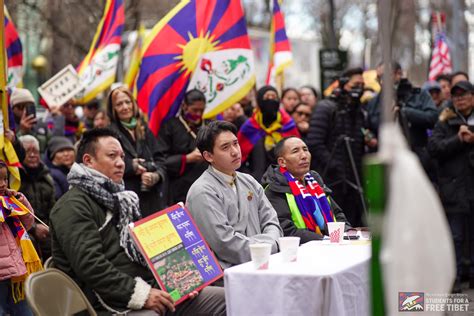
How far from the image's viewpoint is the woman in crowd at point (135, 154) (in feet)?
28.2

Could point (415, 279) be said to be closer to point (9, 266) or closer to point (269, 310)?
point (269, 310)

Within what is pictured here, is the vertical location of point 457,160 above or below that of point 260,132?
below

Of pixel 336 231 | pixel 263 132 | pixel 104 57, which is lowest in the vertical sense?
pixel 336 231

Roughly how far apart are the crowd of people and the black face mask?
0.02 m

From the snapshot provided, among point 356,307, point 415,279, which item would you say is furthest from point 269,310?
point 415,279

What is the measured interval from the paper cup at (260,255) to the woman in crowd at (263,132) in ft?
15.8

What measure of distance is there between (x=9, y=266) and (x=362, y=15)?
129 ft

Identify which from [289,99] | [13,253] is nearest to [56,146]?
[13,253]

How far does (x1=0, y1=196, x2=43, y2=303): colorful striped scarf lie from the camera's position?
6.36m

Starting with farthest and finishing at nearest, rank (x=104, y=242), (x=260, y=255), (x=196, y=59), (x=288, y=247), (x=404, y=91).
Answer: (x=404, y=91) → (x=196, y=59) → (x=104, y=242) → (x=288, y=247) → (x=260, y=255)

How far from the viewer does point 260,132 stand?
33.6 ft

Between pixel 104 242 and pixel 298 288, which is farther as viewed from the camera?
pixel 104 242

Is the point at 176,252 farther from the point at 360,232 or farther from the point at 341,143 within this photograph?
the point at 341,143

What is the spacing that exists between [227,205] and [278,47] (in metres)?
6.80
